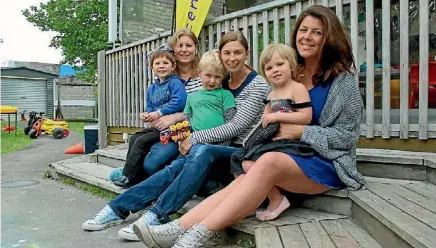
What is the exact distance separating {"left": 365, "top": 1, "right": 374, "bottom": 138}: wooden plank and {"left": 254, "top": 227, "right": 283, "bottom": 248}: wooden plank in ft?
4.31

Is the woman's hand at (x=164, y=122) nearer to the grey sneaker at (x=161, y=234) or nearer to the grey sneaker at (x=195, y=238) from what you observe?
the grey sneaker at (x=161, y=234)

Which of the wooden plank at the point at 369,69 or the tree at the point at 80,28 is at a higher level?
the tree at the point at 80,28

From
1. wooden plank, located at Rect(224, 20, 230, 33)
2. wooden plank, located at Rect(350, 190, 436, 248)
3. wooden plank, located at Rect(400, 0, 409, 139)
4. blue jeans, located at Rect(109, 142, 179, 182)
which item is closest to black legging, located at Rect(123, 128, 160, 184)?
blue jeans, located at Rect(109, 142, 179, 182)

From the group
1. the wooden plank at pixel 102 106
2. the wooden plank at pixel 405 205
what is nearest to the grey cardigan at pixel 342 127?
the wooden plank at pixel 405 205

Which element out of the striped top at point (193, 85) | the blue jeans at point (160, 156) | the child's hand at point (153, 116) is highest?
the striped top at point (193, 85)

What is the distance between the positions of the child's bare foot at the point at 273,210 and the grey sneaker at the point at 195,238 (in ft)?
1.14

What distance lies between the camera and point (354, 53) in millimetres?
3365

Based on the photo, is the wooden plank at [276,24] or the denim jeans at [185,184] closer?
the denim jeans at [185,184]

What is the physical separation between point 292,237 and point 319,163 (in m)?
0.42

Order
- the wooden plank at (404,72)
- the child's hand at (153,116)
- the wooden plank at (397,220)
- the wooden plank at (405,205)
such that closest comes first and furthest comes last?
the wooden plank at (397,220)
the wooden plank at (405,205)
the wooden plank at (404,72)
the child's hand at (153,116)

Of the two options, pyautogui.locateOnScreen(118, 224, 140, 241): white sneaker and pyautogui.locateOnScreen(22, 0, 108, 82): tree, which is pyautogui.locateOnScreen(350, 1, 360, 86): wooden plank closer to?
pyautogui.locateOnScreen(118, 224, 140, 241): white sneaker

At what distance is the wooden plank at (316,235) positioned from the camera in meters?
2.07

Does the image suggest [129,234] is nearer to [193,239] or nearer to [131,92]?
[193,239]

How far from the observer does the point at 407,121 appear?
3035 millimetres
